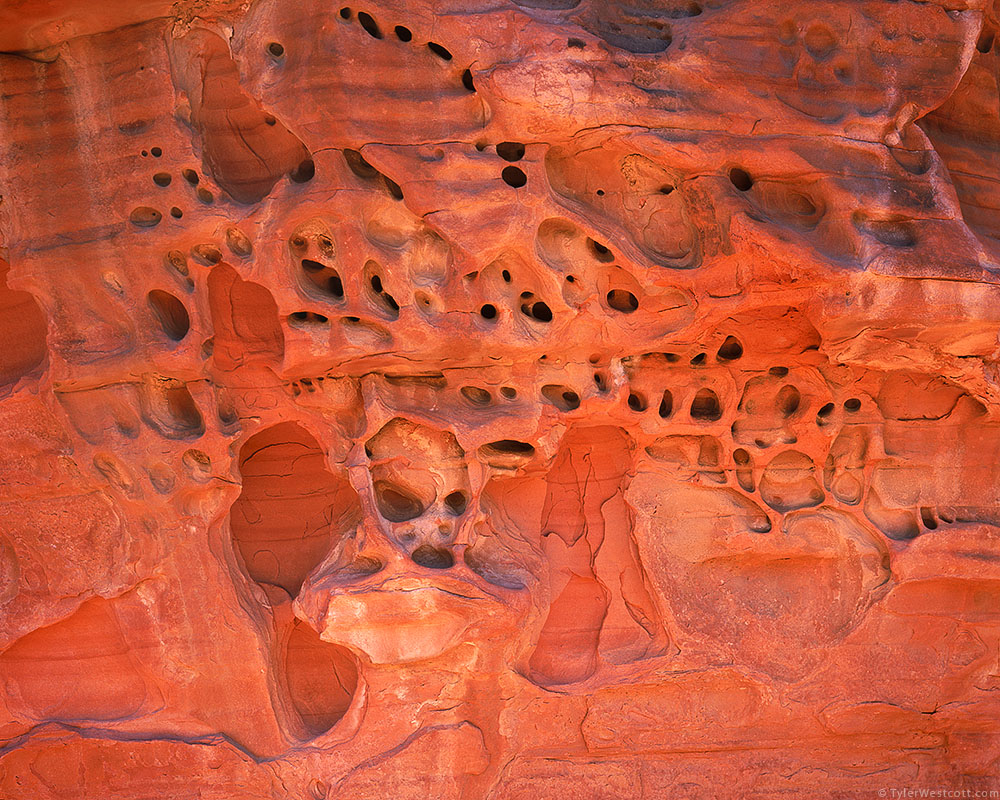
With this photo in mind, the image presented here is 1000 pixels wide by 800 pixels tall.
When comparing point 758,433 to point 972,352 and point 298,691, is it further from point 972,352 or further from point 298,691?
point 298,691

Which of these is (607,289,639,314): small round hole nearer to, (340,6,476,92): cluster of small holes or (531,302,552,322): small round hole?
(531,302,552,322): small round hole

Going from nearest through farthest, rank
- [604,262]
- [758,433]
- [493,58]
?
1. [493,58]
2. [604,262]
3. [758,433]

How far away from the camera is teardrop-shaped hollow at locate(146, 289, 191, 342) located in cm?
360

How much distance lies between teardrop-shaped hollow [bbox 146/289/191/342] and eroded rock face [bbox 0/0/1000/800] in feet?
0.05

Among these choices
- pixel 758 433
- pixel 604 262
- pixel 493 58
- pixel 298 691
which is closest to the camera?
pixel 493 58

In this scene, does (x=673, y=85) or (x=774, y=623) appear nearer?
(x=673, y=85)

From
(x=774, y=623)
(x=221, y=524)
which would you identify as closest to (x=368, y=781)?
(x=221, y=524)

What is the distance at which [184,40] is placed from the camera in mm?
3350

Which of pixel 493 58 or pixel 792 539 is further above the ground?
pixel 493 58

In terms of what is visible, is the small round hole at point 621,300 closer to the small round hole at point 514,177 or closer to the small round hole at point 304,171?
the small round hole at point 514,177

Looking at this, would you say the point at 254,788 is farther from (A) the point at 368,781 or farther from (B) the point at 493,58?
(B) the point at 493,58

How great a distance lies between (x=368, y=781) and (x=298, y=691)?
529mm

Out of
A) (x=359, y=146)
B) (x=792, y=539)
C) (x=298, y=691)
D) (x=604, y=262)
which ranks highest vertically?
(x=359, y=146)

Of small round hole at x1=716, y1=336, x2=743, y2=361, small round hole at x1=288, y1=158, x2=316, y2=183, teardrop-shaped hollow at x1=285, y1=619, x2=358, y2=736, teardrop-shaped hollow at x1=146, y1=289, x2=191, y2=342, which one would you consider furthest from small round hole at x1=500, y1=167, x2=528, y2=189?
teardrop-shaped hollow at x1=285, y1=619, x2=358, y2=736
